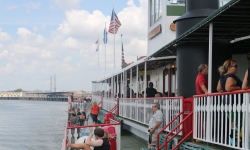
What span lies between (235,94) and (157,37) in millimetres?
10696

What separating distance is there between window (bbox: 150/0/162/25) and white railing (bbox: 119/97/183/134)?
3.72 meters

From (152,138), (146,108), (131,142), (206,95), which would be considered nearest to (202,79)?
(206,95)

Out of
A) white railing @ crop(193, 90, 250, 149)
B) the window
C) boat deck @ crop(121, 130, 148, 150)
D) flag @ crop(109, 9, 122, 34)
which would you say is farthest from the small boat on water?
flag @ crop(109, 9, 122, 34)

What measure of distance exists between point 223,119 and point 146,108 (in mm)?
6156

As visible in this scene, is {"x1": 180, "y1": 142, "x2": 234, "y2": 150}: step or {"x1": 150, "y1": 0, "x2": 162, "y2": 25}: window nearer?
{"x1": 180, "y1": 142, "x2": 234, "y2": 150}: step

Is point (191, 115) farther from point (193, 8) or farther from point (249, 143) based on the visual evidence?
point (193, 8)

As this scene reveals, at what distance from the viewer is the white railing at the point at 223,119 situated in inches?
245

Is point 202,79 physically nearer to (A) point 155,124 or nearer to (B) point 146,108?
(A) point 155,124

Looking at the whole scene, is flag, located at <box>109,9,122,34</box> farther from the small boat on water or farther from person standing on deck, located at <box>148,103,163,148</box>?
person standing on deck, located at <box>148,103,163,148</box>

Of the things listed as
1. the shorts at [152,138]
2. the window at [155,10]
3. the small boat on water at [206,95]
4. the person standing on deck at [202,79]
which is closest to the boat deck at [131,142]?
the small boat on water at [206,95]

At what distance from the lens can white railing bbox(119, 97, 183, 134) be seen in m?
9.72

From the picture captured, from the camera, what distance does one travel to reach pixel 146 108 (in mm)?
13469

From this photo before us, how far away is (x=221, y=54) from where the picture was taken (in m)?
10.1

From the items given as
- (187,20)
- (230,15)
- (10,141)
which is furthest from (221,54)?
(10,141)
